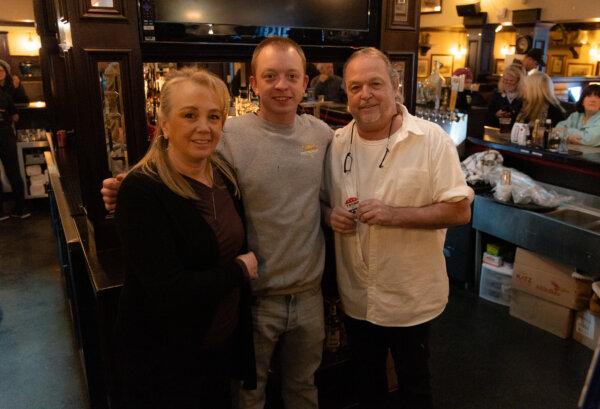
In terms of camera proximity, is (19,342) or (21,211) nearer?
(19,342)

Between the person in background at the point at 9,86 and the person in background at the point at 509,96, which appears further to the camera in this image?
the person in background at the point at 9,86

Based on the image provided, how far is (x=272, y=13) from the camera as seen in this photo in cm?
242

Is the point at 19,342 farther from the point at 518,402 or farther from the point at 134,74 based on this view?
the point at 518,402

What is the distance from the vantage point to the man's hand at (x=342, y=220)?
1.80 metres

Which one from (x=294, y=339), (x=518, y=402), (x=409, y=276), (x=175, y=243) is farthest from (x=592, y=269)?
(x=175, y=243)

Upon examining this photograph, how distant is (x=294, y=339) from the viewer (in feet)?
6.31

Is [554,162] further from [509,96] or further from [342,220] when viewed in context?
[342,220]

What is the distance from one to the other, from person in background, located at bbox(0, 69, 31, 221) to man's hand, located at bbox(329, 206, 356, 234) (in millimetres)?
5182


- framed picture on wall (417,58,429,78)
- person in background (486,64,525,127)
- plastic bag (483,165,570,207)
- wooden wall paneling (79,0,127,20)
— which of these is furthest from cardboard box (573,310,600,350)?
framed picture on wall (417,58,429,78)

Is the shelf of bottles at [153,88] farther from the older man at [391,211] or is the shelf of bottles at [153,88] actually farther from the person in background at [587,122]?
the person in background at [587,122]

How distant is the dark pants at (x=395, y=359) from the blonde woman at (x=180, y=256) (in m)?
0.64

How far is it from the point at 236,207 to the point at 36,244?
4253 millimetres

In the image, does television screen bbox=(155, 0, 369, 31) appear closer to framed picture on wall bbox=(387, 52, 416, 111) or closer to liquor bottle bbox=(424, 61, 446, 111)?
framed picture on wall bbox=(387, 52, 416, 111)

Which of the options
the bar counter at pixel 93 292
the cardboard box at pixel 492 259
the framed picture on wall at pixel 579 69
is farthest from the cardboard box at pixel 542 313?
the framed picture on wall at pixel 579 69
